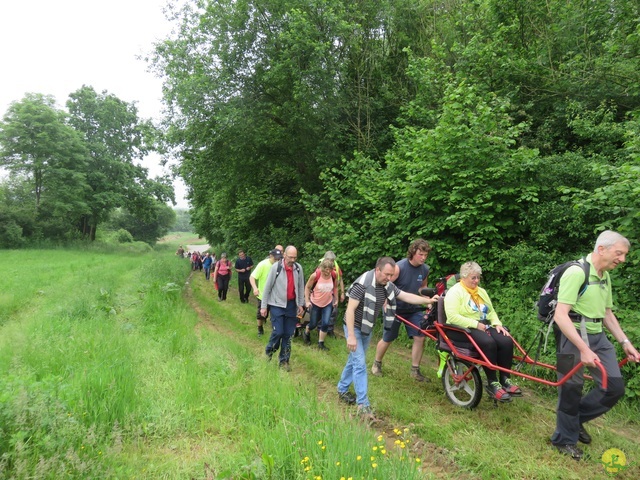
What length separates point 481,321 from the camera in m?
4.61

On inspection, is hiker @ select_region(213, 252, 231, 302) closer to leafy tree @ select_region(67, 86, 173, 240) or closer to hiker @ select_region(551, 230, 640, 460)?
hiker @ select_region(551, 230, 640, 460)

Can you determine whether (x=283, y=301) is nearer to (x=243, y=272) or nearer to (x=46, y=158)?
(x=243, y=272)

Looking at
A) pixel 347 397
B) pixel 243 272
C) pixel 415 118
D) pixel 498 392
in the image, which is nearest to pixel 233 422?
pixel 347 397

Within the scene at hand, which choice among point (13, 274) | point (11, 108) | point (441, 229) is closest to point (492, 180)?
point (441, 229)

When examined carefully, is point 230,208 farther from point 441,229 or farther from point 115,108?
point 115,108

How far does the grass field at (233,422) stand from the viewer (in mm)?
2824

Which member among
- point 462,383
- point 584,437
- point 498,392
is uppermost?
point 498,392

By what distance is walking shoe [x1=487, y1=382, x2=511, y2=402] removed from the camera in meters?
4.05

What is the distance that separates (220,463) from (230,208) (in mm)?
16325

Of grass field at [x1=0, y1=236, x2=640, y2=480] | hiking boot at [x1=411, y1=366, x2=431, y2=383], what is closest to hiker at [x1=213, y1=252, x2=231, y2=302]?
grass field at [x1=0, y1=236, x2=640, y2=480]

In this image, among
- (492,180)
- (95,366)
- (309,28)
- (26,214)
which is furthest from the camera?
(26,214)

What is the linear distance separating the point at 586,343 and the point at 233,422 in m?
3.48

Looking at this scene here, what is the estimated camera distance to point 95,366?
4.43m

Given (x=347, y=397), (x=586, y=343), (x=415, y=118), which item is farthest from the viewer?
(x=415, y=118)
